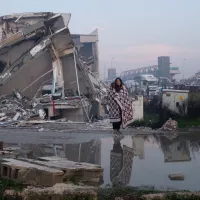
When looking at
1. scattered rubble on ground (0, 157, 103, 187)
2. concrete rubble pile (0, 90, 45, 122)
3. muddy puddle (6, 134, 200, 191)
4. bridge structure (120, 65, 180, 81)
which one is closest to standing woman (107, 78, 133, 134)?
muddy puddle (6, 134, 200, 191)

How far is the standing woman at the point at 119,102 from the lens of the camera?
445 inches

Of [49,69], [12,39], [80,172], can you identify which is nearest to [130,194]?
[80,172]

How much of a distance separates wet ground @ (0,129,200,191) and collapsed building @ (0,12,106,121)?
519 inches

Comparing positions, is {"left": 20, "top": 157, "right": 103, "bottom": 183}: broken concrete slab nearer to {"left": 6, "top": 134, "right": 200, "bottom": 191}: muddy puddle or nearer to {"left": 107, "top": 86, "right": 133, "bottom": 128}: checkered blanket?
Answer: {"left": 6, "top": 134, "right": 200, "bottom": 191}: muddy puddle

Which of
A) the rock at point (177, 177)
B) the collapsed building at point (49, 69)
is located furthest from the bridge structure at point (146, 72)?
the rock at point (177, 177)

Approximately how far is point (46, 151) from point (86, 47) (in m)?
37.1

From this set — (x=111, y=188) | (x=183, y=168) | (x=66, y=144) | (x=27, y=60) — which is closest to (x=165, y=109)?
(x=66, y=144)

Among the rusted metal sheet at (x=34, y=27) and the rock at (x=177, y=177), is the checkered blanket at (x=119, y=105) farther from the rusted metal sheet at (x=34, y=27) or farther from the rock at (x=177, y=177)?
the rusted metal sheet at (x=34, y=27)

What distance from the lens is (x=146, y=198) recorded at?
4.92 meters

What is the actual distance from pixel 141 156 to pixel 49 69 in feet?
69.1

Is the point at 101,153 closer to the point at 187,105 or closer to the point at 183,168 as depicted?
the point at 183,168

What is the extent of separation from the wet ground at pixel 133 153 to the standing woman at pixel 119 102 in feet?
1.84

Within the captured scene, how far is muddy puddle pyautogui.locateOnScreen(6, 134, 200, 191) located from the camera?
640cm

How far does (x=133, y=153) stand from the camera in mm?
8812
